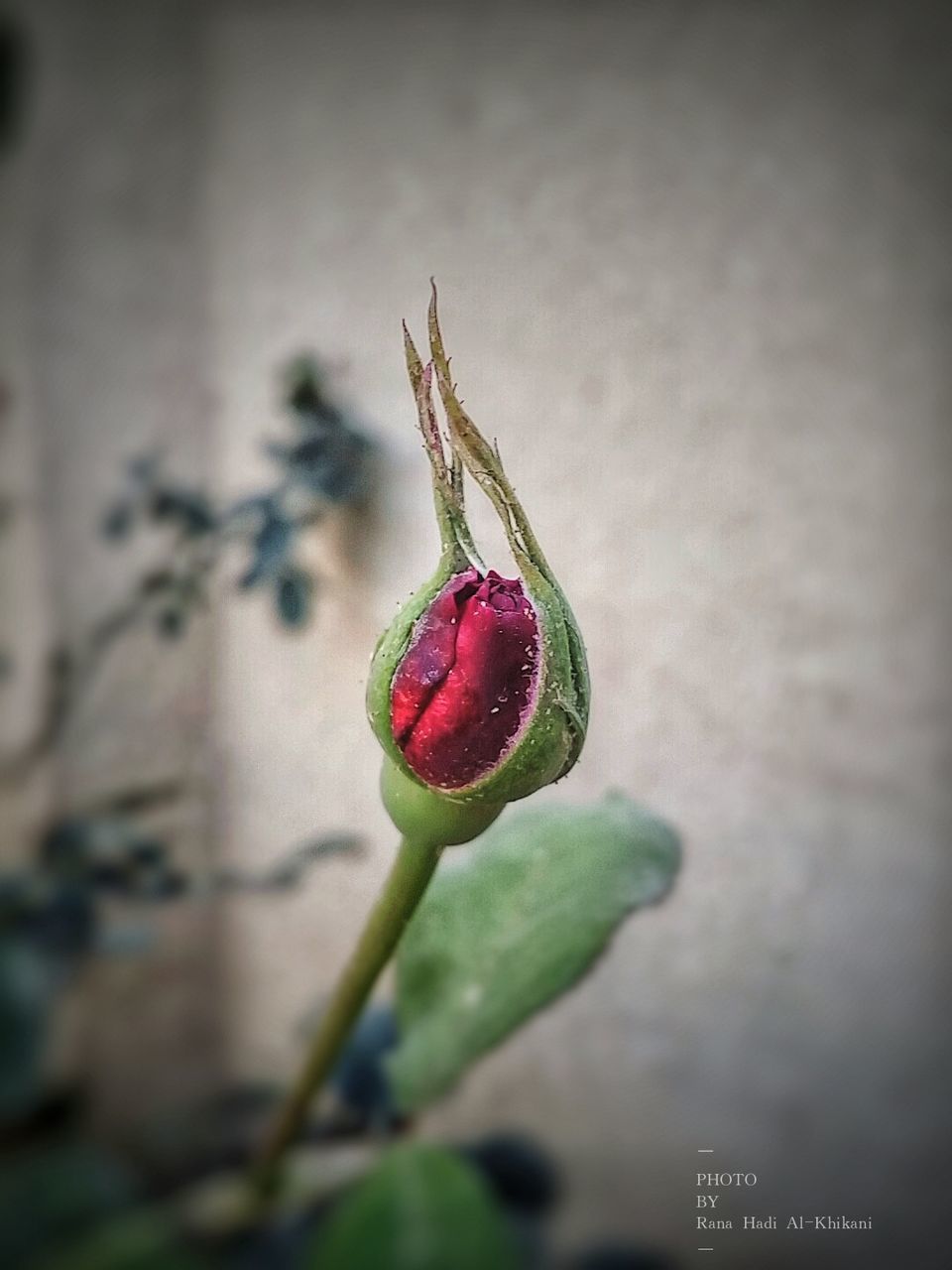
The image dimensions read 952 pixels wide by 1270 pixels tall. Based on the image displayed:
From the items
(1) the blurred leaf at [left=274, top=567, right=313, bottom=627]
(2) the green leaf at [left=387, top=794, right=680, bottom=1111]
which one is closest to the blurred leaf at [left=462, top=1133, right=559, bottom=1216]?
(2) the green leaf at [left=387, top=794, right=680, bottom=1111]

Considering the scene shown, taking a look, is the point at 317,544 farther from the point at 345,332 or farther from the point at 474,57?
the point at 474,57

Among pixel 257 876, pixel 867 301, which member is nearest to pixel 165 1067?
pixel 257 876

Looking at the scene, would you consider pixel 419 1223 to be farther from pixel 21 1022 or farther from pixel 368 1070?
pixel 21 1022

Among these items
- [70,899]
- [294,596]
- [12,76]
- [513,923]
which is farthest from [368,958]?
[12,76]

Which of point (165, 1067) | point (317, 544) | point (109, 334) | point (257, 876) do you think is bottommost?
point (165, 1067)

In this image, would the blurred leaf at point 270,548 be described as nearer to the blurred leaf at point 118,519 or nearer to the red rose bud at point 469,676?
the blurred leaf at point 118,519
